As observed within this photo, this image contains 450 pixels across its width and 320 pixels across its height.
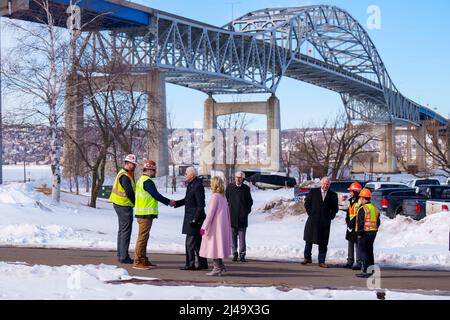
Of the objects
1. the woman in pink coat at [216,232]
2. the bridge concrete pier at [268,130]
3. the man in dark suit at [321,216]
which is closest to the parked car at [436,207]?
the man in dark suit at [321,216]

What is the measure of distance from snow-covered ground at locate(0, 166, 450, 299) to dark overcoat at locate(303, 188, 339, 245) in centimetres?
115

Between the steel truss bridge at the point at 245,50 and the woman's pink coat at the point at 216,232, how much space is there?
20.3 m

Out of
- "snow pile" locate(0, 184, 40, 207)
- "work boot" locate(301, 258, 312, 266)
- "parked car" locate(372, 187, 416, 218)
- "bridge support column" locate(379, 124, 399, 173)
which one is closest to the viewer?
"work boot" locate(301, 258, 312, 266)

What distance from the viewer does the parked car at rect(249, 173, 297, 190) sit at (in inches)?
2586

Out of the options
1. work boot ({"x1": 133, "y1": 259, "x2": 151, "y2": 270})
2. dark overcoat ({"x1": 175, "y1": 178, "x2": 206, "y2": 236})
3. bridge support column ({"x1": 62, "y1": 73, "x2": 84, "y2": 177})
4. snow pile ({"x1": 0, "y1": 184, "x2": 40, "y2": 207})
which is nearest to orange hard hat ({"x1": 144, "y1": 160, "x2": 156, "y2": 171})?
dark overcoat ({"x1": 175, "y1": 178, "x2": 206, "y2": 236})

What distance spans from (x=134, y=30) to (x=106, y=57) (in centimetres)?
2837

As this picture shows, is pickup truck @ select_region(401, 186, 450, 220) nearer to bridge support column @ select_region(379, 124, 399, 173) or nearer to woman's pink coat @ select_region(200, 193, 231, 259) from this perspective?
woman's pink coat @ select_region(200, 193, 231, 259)

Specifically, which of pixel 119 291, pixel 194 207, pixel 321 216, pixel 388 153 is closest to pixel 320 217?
pixel 321 216

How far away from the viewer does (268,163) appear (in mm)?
82938

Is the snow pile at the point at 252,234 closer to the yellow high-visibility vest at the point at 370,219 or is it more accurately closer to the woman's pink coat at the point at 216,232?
the yellow high-visibility vest at the point at 370,219

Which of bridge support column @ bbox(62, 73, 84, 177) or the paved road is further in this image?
bridge support column @ bbox(62, 73, 84, 177)

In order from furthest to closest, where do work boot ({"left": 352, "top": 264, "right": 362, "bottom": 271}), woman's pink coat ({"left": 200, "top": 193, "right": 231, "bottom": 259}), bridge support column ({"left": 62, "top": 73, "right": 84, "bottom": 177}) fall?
bridge support column ({"left": 62, "top": 73, "right": 84, "bottom": 177})
work boot ({"left": 352, "top": 264, "right": 362, "bottom": 271})
woman's pink coat ({"left": 200, "top": 193, "right": 231, "bottom": 259})

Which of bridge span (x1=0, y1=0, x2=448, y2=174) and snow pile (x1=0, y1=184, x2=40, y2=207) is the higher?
bridge span (x1=0, y1=0, x2=448, y2=174)

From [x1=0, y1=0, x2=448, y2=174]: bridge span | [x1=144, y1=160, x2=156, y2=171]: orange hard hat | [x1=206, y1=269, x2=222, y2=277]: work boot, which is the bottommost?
[x1=206, y1=269, x2=222, y2=277]: work boot
